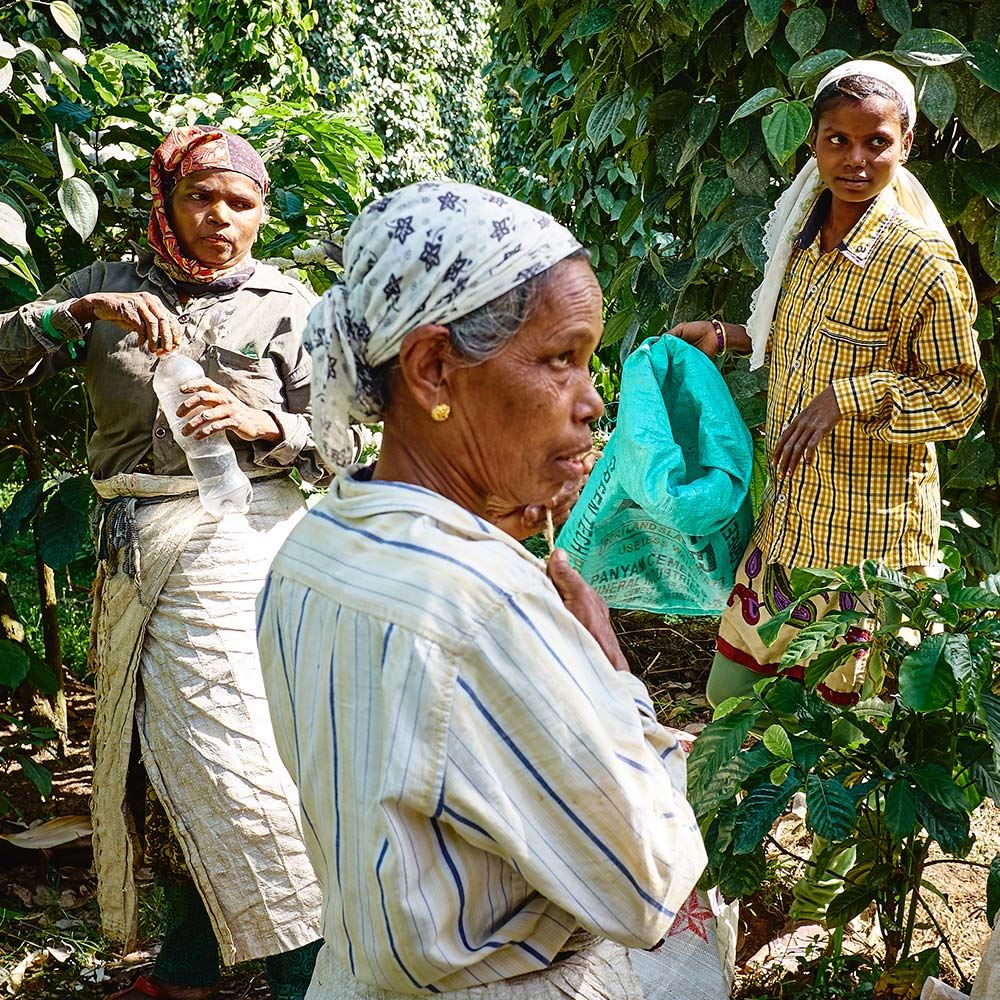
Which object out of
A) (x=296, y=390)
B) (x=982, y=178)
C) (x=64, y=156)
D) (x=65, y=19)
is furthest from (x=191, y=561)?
(x=982, y=178)

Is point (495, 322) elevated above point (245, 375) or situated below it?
above

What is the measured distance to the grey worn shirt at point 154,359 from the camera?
8.30 feet

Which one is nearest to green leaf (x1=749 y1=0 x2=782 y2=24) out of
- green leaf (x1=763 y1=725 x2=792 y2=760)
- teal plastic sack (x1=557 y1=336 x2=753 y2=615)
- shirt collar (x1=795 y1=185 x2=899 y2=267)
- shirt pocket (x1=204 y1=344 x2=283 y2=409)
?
shirt collar (x1=795 y1=185 x2=899 y2=267)

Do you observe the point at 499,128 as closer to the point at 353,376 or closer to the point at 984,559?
the point at 984,559

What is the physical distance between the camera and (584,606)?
1252mm

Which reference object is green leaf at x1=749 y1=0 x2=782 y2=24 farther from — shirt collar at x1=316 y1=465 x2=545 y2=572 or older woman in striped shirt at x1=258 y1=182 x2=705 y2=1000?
shirt collar at x1=316 y1=465 x2=545 y2=572

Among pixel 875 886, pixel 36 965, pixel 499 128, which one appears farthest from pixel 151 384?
pixel 499 128

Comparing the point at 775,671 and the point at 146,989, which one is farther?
the point at 775,671

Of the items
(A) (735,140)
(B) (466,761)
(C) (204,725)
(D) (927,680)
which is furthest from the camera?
(A) (735,140)

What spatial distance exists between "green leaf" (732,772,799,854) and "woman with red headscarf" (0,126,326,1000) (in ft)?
3.14

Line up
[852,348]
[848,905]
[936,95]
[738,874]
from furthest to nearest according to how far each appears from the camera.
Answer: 1. [936,95]
2. [852,348]
3. [848,905]
4. [738,874]

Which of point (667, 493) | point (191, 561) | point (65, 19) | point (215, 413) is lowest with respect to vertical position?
point (191, 561)

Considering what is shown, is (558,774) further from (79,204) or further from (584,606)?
(79,204)

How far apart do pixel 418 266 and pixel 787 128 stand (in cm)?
→ 193
